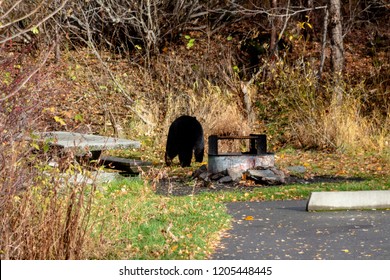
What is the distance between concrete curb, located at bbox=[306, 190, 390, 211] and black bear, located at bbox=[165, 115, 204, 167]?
16.9 ft

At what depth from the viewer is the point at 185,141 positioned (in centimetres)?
1470

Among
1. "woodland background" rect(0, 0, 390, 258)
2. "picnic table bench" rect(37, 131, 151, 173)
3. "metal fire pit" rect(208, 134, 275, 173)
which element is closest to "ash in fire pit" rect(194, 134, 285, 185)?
"metal fire pit" rect(208, 134, 275, 173)

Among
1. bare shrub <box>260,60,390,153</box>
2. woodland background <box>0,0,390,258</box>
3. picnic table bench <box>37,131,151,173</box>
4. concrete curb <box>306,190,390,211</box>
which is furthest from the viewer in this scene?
woodland background <box>0,0,390,258</box>

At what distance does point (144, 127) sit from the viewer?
18.7m

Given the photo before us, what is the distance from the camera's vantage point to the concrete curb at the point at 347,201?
32.1 feet

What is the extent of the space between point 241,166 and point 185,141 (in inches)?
68.6

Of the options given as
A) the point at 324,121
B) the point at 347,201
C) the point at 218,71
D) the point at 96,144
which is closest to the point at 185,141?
the point at 96,144

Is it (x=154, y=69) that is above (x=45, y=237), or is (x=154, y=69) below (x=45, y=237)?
above

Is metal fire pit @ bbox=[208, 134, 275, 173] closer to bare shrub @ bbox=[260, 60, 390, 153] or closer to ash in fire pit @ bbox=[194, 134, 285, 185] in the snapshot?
ash in fire pit @ bbox=[194, 134, 285, 185]

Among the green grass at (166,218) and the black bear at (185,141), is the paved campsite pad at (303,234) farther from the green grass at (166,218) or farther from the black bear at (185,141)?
the black bear at (185,141)

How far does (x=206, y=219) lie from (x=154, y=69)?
531 inches

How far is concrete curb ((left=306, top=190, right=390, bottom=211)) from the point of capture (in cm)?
979

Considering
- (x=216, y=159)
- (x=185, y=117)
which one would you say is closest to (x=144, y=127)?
(x=185, y=117)

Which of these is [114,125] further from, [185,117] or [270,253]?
[270,253]
